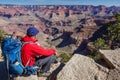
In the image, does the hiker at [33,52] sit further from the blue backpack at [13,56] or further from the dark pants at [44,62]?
the blue backpack at [13,56]

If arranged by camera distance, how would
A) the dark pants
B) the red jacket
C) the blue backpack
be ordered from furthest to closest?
the dark pants < the red jacket < the blue backpack

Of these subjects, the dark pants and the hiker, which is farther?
the dark pants

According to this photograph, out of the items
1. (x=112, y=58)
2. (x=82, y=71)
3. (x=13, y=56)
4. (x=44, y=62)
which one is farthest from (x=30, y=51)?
(x=112, y=58)

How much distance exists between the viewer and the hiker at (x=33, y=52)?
316 inches

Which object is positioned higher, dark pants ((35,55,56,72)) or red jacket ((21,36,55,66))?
red jacket ((21,36,55,66))

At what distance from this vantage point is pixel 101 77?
25.3ft

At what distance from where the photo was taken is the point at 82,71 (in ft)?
25.8

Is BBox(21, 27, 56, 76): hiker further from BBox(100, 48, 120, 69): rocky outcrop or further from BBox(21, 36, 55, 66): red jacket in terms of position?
BBox(100, 48, 120, 69): rocky outcrop

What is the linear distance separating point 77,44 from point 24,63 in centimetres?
16725

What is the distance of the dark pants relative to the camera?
8.58 metres

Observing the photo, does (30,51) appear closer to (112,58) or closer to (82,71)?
(82,71)

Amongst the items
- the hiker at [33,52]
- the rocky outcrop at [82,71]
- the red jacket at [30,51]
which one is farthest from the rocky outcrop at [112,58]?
the red jacket at [30,51]

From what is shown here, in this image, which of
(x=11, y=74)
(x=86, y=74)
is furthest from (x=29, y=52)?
(x=86, y=74)

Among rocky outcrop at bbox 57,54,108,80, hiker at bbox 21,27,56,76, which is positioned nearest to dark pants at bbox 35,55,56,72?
hiker at bbox 21,27,56,76
